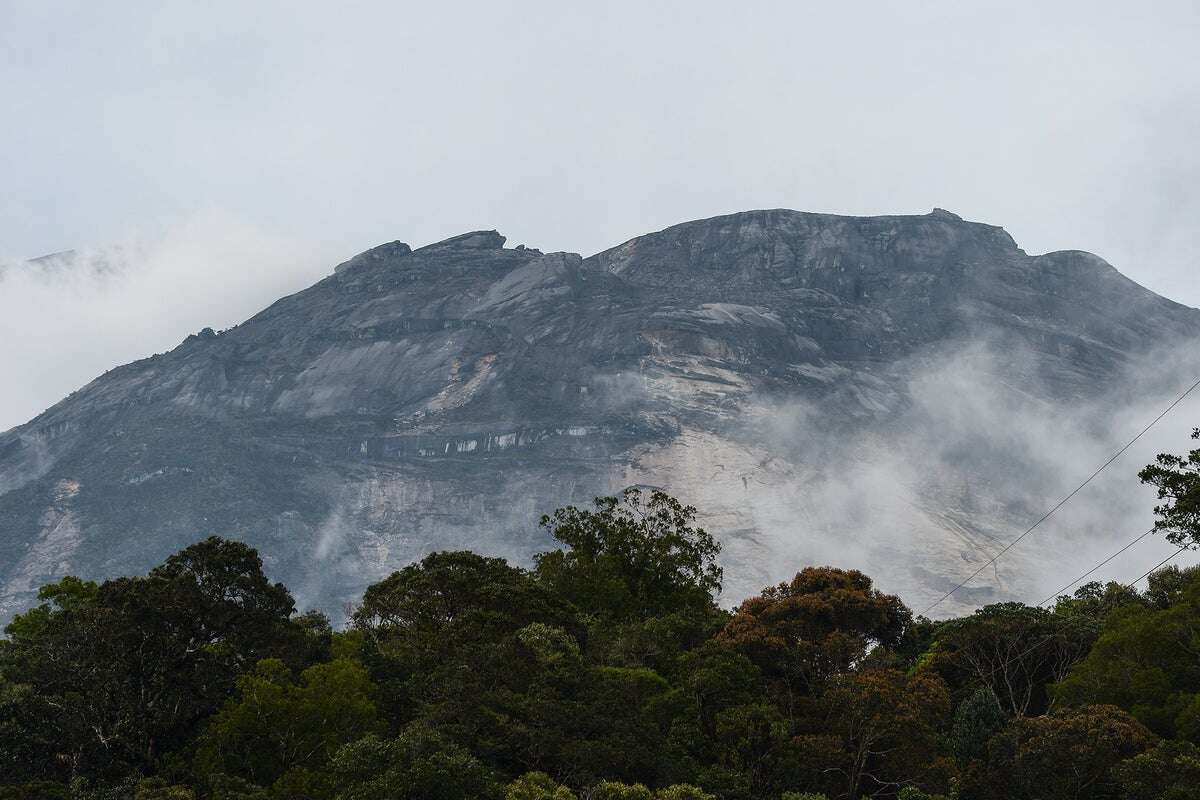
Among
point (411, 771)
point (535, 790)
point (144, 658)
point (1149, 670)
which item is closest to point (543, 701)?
point (535, 790)

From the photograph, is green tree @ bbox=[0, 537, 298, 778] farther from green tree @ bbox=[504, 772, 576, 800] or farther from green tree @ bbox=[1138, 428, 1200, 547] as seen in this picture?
green tree @ bbox=[1138, 428, 1200, 547]

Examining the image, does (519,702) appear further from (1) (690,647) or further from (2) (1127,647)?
(2) (1127,647)

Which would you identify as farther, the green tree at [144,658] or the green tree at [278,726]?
Answer: the green tree at [278,726]

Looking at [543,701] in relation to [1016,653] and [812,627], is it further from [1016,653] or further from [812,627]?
[1016,653]

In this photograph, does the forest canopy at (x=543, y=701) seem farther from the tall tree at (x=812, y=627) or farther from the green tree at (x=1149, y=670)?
the tall tree at (x=812, y=627)

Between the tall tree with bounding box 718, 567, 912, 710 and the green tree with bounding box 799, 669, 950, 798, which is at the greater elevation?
the tall tree with bounding box 718, 567, 912, 710

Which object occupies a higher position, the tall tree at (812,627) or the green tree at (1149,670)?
the tall tree at (812,627)

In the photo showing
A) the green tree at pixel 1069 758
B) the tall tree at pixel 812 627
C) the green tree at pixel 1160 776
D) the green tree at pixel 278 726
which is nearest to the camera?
the green tree at pixel 1160 776

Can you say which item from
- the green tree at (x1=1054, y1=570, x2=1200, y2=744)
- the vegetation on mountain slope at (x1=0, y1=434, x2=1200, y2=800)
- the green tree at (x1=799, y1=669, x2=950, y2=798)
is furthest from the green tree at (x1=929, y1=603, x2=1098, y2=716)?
the green tree at (x1=799, y1=669, x2=950, y2=798)

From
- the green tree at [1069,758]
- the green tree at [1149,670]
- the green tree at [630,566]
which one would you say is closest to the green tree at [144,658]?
the green tree at [630,566]

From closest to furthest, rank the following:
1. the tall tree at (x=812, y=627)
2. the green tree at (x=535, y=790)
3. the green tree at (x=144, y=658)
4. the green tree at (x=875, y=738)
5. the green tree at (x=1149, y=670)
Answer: the green tree at (x=535, y=790), the green tree at (x=144, y=658), the green tree at (x=1149, y=670), the green tree at (x=875, y=738), the tall tree at (x=812, y=627)

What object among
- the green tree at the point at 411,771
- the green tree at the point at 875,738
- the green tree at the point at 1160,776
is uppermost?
the green tree at the point at 411,771

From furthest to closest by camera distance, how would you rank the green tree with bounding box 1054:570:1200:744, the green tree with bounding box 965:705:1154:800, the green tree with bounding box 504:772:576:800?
the green tree with bounding box 1054:570:1200:744 → the green tree with bounding box 965:705:1154:800 → the green tree with bounding box 504:772:576:800

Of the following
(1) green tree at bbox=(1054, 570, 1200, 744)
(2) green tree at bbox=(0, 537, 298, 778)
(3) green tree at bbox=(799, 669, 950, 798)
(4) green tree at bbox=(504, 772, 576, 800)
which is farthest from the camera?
(3) green tree at bbox=(799, 669, 950, 798)
